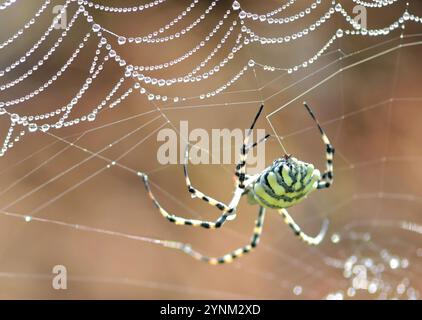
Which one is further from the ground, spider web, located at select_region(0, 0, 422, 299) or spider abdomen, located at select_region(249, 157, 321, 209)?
spider web, located at select_region(0, 0, 422, 299)

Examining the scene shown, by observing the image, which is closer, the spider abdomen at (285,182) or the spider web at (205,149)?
the spider abdomen at (285,182)

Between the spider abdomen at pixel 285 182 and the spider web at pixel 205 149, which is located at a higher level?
the spider web at pixel 205 149

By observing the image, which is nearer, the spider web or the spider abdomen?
the spider abdomen
